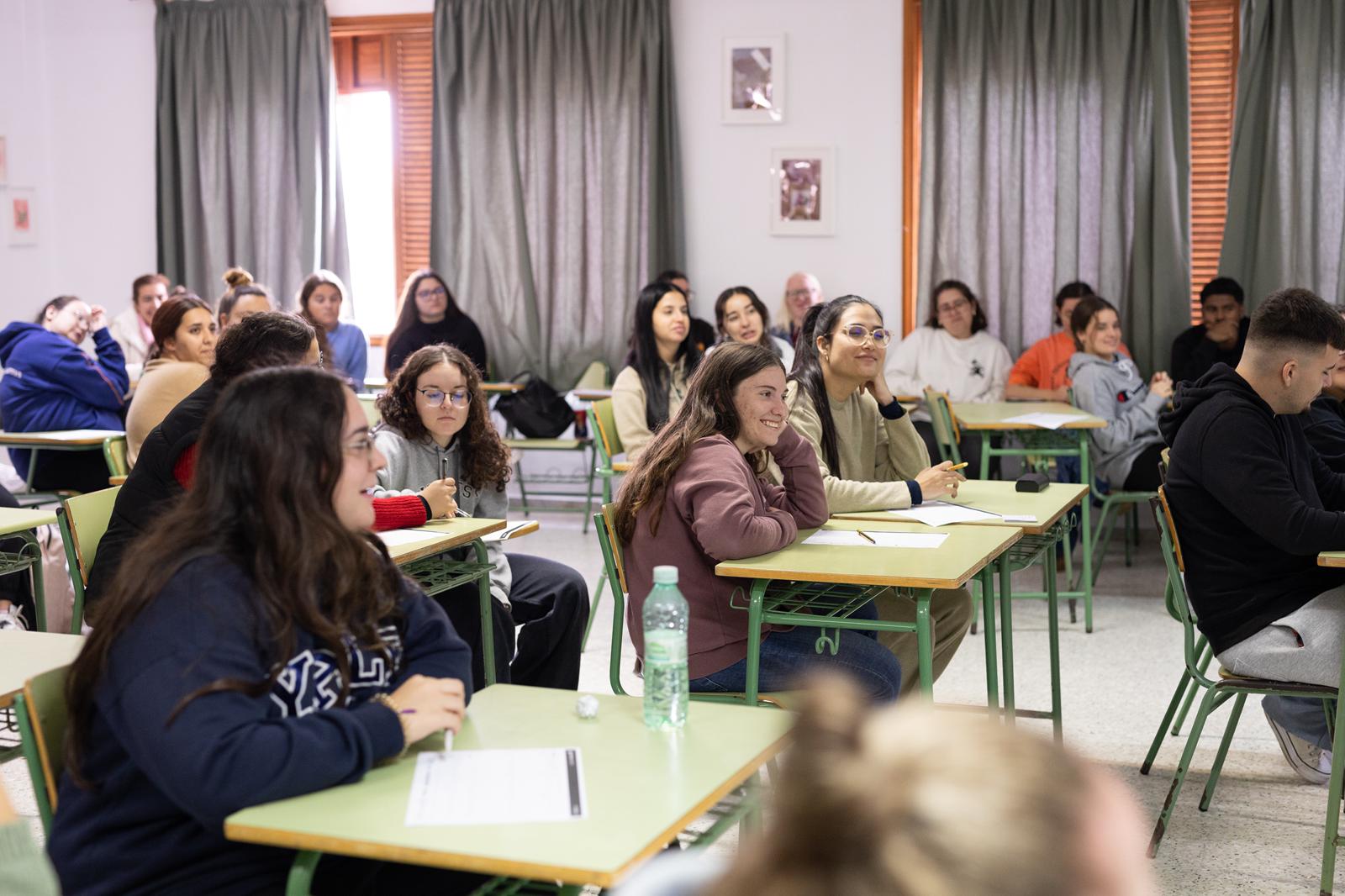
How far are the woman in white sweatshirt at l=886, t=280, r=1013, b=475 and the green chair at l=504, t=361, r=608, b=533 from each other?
5.33 feet

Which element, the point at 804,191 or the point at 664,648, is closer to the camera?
the point at 664,648

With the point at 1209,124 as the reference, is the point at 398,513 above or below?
below

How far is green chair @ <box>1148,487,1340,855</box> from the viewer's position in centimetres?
290

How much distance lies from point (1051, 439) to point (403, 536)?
3283 mm

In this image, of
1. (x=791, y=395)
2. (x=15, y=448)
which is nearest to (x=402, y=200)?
(x=15, y=448)

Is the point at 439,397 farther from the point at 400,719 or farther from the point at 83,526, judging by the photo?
the point at 400,719

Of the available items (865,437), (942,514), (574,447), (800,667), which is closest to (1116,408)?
(865,437)

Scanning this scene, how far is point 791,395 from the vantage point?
378 centimetres

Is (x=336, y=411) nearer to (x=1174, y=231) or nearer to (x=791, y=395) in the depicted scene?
(x=791, y=395)

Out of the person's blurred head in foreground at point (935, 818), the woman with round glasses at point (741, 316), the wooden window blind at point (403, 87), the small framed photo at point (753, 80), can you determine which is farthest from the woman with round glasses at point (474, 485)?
the wooden window blind at point (403, 87)

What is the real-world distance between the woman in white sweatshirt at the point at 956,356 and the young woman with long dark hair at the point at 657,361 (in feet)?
4.96

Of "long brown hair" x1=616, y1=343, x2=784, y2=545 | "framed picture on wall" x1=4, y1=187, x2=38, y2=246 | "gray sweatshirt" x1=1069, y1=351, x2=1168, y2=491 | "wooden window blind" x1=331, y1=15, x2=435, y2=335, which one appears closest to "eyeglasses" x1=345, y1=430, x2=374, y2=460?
"long brown hair" x1=616, y1=343, x2=784, y2=545

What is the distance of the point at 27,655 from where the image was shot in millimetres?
2258

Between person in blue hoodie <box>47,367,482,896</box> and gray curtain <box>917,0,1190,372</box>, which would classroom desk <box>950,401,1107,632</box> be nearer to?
gray curtain <box>917,0,1190,372</box>
